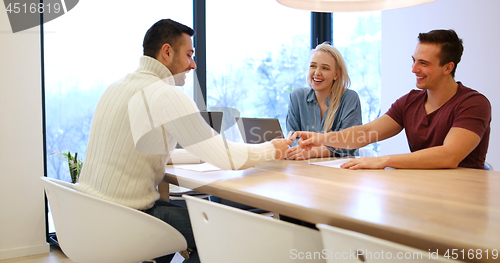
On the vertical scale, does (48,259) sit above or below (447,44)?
below

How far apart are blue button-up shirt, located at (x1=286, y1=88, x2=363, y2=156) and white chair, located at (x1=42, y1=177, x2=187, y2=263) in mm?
1325

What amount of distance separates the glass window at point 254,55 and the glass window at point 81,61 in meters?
0.81

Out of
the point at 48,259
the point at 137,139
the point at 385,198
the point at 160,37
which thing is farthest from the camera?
the point at 48,259

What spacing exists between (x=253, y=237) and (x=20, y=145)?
2.55 m

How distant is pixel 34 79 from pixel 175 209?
198 cm

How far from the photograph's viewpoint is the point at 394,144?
396 centimetres

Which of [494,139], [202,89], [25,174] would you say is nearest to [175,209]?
[25,174]

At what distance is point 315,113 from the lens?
266 cm

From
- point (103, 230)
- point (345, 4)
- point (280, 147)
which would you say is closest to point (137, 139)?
point (103, 230)

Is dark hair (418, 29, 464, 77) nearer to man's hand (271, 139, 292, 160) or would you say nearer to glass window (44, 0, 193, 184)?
man's hand (271, 139, 292, 160)

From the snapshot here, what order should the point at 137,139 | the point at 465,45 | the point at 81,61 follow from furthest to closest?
the point at 465,45, the point at 81,61, the point at 137,139

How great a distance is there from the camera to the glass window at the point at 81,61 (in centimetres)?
311

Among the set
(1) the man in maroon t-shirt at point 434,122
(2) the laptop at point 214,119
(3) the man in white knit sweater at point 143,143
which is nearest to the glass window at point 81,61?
(2) the laptop at point 214,119

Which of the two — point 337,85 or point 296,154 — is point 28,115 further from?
point 337,85
